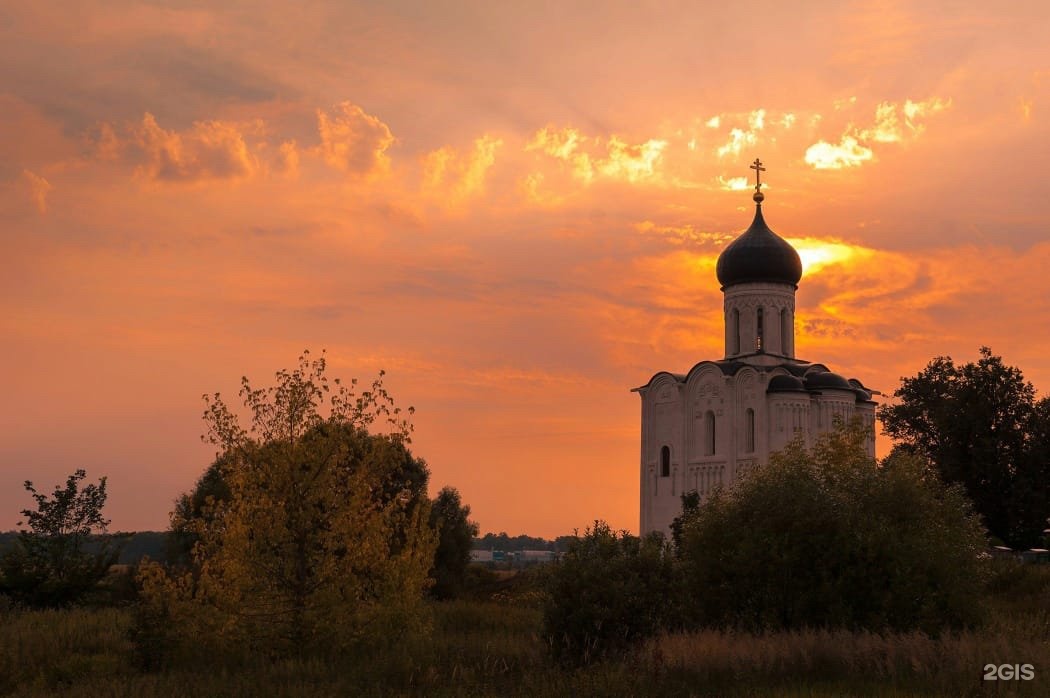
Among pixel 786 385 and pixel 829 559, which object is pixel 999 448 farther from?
pixel 829 559

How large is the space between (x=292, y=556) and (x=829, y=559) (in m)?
9.84

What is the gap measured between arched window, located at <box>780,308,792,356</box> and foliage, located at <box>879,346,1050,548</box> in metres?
10.3

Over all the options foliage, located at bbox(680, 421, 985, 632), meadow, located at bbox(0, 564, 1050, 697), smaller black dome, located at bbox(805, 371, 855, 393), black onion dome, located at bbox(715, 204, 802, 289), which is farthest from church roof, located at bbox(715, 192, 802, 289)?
meadow, located at bbox(0, 564, 1050, 697)

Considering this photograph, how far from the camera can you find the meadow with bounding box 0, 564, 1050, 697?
15.6 m

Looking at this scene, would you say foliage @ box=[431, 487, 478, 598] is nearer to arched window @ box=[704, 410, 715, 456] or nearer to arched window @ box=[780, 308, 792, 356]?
arched window @ box=[704, 410, 715, 456]

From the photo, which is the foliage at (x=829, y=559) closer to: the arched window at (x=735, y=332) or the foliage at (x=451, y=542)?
the foliage at (x=451, y=542)

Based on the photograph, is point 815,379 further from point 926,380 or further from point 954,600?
point 954,600

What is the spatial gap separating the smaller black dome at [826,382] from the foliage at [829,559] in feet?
108

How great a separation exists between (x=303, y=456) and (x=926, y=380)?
41857 millimetres

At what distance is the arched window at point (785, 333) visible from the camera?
192ft

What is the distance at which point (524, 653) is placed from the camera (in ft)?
65.8

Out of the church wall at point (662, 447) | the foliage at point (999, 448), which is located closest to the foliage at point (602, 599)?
the foliage at point (999, 448)

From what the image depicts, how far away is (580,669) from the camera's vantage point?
17125 mm

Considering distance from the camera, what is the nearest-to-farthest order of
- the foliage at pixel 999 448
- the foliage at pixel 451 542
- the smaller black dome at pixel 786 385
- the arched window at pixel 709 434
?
the foliage at pixel 451 542 → the foliage at pixel 999 448 → the smaller black dome at pixel 786 385 → the arched window at pixel 709 434
